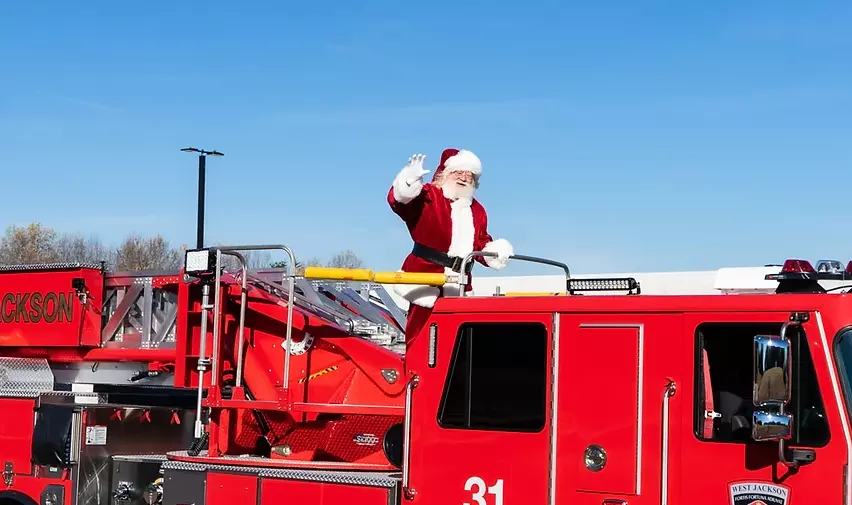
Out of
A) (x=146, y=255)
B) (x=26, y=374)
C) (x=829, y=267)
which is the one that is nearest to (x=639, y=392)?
(x=829, y=267)

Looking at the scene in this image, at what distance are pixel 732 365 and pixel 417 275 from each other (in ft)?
6.18

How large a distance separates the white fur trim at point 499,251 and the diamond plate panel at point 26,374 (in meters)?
3.63

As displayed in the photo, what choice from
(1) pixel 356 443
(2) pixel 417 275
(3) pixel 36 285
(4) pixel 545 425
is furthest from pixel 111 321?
(4) pixel 545 425

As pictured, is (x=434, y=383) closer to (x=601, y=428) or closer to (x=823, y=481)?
(x=601, y=428)

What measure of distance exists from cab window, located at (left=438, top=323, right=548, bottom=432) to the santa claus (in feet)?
1.68

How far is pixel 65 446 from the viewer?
7602mm

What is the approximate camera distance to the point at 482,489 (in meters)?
5.87

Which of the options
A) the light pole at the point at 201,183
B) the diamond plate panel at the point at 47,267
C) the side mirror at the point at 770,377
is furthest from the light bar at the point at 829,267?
the light pole at the point at 201,183

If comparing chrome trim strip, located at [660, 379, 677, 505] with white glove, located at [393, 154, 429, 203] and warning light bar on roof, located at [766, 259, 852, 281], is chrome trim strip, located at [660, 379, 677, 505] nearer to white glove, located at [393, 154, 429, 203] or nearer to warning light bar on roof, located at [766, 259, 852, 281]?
warning light bar on roof, located at [766, 259, 852, 281]

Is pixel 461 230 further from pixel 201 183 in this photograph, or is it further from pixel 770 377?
pixel 201 183

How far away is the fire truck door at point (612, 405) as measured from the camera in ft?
17.9

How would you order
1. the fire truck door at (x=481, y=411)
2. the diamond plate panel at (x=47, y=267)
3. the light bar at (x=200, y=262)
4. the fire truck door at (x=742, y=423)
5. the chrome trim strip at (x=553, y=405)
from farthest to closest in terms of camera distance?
the diamond plate panel at (x=47, y=267)
the light bar at (x=200, y=262)
the fire truck door at (x=481, y=411)
the chrome trim strip at (x=553, y=405)
the fire truck door at (x=742, y=423)

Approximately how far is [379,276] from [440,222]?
67 cm

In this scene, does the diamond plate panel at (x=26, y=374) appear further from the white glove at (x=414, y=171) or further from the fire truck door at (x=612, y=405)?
the fire truck door at (x=612, y=405)
